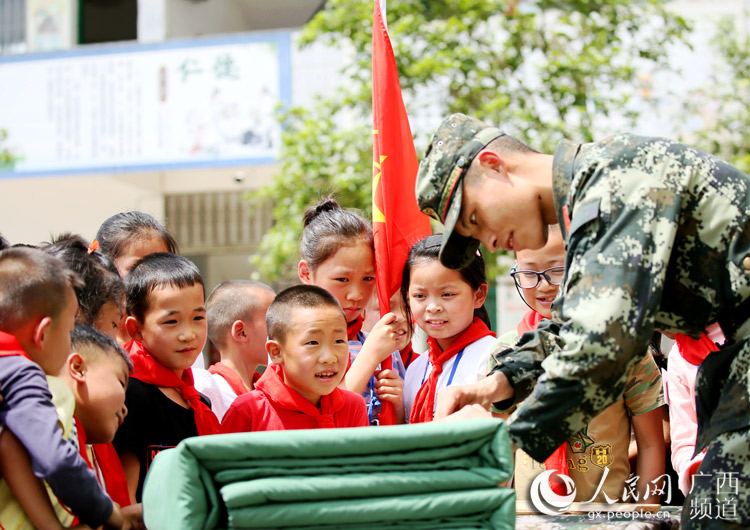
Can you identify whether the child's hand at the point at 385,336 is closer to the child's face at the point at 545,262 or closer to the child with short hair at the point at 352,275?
the child with short hair at the point at 352,275

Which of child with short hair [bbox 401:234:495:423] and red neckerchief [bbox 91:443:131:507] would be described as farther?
child with short hair [bbox 401:234:495:423]

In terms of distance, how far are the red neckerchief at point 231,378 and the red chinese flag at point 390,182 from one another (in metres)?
0.63

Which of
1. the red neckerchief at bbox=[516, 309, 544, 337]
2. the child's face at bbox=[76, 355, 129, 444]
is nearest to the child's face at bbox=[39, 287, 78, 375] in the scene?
the child's face at bbox=[76, 355, 129, 444]

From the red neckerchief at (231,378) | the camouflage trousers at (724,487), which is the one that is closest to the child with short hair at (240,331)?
the red neckerchief at (231,378)

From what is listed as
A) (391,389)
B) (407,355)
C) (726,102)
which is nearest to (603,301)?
(391,389)

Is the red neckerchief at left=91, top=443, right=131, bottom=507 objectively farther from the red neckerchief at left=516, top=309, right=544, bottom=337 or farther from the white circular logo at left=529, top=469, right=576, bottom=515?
the red neckerchief at left=516, top=309, right=544, bottom=337

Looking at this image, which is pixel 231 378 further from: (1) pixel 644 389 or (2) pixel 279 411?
(1) pixel 644 389

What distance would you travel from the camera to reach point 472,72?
8.91m

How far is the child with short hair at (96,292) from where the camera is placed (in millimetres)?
2688

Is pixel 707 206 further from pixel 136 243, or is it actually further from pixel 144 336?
pixel 136 243

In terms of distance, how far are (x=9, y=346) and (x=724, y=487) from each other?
1.59 m

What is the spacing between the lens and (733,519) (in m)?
Result: 1.80

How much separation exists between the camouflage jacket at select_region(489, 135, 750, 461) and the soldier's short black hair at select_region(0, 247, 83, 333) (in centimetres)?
111

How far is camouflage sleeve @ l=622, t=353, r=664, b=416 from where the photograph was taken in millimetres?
2799
